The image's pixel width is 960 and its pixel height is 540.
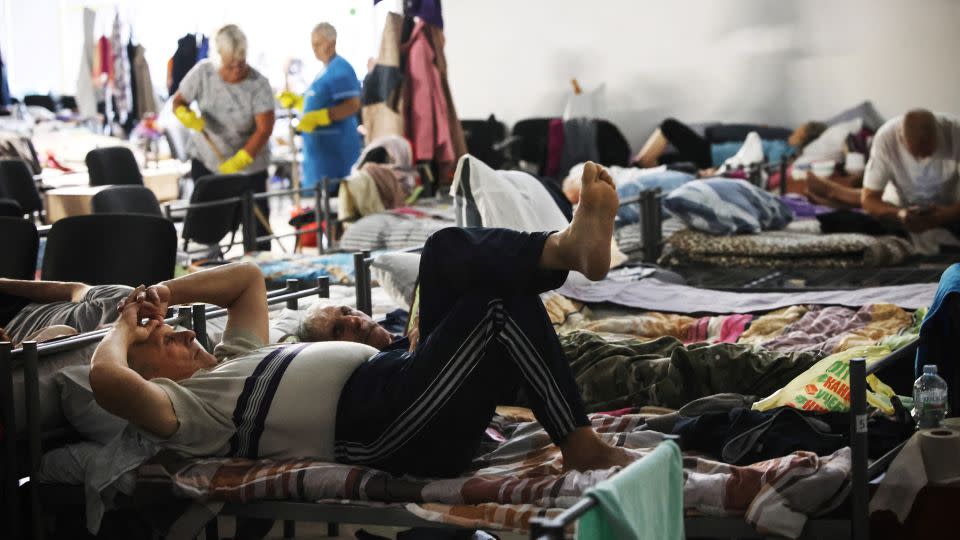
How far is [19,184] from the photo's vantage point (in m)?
6.22

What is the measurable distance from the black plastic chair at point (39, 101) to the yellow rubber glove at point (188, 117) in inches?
230

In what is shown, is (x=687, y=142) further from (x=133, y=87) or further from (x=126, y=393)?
(x=126, y=393)

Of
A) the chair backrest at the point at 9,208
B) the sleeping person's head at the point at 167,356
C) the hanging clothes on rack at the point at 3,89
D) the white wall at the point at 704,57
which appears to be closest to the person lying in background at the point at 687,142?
the white wall at the point at 704,57

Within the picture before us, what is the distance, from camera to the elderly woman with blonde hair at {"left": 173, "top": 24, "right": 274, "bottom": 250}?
6246 millimetres

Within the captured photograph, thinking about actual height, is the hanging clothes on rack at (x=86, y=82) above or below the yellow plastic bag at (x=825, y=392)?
above

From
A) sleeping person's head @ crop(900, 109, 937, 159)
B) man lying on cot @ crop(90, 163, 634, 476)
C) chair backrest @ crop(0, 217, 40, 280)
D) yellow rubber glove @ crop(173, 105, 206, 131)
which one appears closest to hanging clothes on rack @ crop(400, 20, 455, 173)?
yellow rubber glove @ crop(173, 105, 206, 131)

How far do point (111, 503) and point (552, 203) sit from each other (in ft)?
8.10

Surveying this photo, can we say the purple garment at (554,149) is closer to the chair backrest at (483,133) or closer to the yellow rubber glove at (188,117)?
the chair backrest at (483,133)

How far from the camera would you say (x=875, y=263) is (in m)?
4.90

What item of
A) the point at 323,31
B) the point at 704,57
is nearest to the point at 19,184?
the point at 323,31

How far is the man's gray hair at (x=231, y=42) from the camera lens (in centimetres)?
614

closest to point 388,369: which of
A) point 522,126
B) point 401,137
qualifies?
point 401,137

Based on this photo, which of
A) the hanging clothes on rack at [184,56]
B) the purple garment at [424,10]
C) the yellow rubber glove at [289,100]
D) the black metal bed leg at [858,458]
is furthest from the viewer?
the hanging clothes on rack at [184,56]

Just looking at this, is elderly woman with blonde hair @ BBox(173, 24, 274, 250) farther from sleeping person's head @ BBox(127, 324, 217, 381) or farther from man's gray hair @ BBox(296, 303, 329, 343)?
sleeping person's head @ BBox(127, 324, 217, 381)
